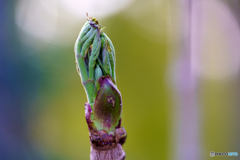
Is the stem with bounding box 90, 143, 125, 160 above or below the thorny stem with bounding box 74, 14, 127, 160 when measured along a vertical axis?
below

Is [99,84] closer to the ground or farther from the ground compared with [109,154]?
farther from the ground

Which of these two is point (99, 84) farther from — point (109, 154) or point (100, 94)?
point (109, 154)

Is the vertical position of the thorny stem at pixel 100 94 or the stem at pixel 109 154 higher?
the thorny stem at pixel 100 94

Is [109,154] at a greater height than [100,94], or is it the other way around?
[100,94]

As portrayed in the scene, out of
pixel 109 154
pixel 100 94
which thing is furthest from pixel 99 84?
pixel 109 154

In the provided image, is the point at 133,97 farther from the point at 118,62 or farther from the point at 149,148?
the point at 149,148

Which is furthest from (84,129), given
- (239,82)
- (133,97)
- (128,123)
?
(239,82)

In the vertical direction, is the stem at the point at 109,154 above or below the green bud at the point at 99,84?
below

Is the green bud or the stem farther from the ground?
the green bud
